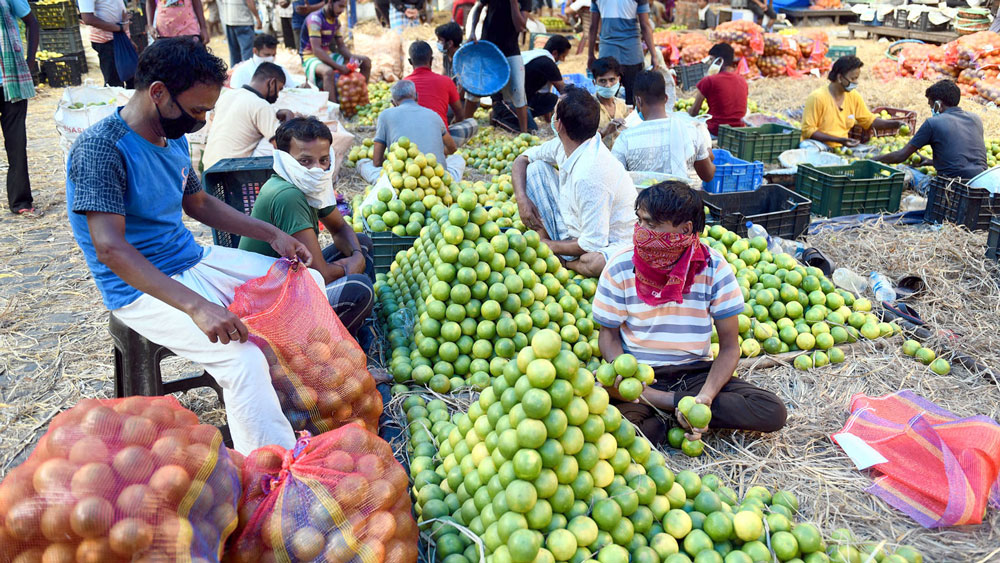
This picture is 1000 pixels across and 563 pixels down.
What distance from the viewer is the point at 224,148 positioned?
247 inches

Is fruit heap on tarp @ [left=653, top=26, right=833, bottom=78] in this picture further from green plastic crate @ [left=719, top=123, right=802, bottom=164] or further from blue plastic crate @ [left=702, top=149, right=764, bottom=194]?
blue plastic crate @ [left=702, top=149, right=764, bottom=194]

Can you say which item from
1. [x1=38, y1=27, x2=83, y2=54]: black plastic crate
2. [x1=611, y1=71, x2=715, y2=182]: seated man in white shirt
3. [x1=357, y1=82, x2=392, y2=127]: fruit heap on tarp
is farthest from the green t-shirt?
[x1=38, y1=27, x2=83, y2=54]: black plastic crate

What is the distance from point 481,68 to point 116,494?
8562 millimetres

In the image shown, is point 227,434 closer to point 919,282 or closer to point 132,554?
point 132,554

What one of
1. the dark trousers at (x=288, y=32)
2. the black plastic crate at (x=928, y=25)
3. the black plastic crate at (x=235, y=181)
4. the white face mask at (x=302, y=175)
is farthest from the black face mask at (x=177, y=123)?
the black plastic crate at (x=928, y=25)

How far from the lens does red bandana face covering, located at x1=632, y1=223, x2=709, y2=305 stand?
3193mm

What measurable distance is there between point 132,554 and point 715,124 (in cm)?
867

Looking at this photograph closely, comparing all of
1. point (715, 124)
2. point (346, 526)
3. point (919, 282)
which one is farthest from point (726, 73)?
point (346, 526)

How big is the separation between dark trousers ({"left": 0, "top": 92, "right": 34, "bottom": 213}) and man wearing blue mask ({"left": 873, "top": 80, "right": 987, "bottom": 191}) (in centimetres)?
851

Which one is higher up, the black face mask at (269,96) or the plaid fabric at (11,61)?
the plaid fabric at (11,61)

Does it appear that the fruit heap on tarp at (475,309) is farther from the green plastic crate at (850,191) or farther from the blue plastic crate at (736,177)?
the green plastic crate at (850,191)

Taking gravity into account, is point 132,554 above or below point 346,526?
above

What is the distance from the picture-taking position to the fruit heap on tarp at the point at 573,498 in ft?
7.22

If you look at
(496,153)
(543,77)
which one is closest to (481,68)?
(543,77)
